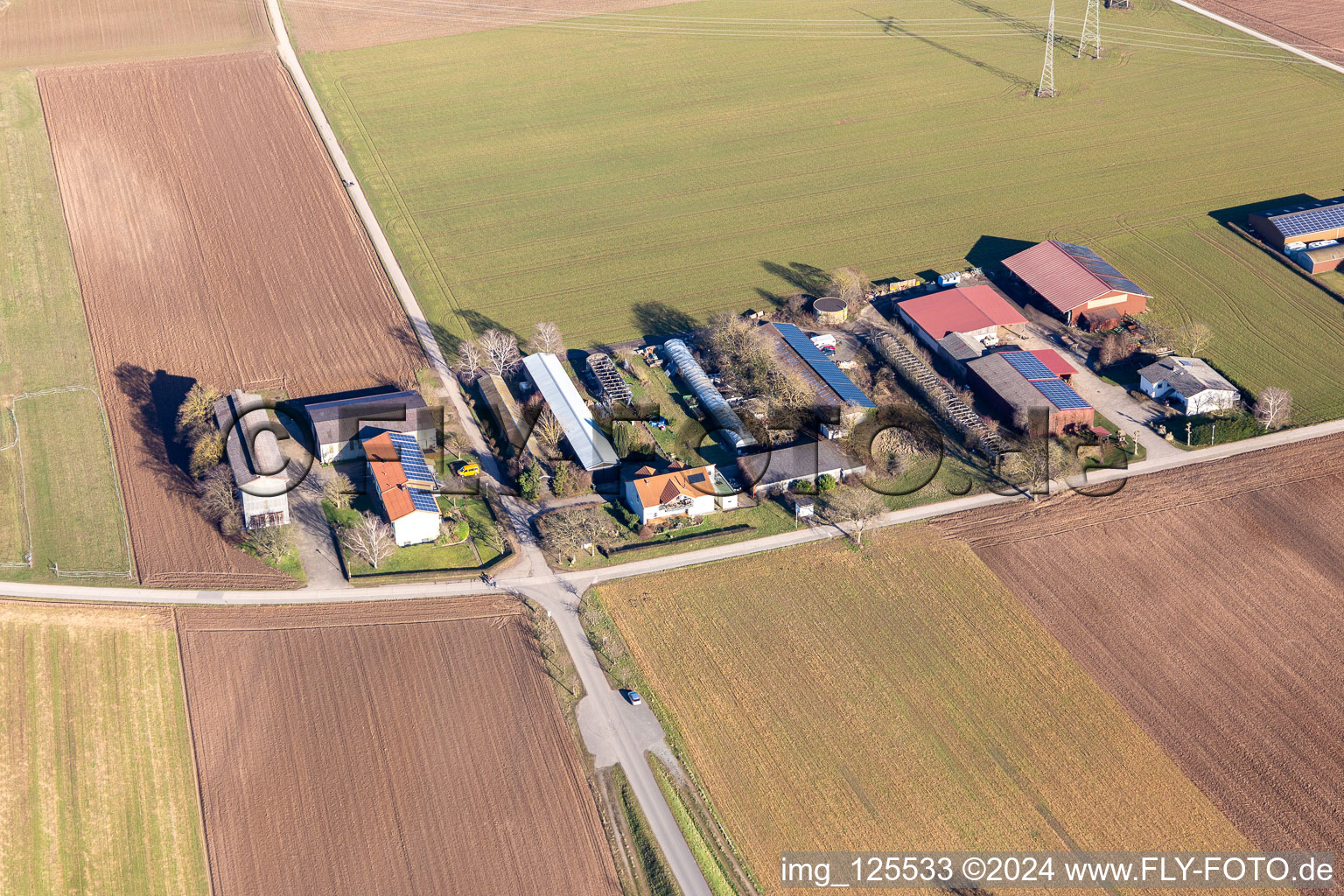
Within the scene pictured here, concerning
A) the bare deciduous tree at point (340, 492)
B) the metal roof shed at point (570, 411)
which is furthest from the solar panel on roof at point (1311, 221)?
the bare deciduous tree at point (340, 492)

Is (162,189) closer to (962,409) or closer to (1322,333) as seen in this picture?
(962,409)

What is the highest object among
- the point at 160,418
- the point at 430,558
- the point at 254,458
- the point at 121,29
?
the point at 121,29

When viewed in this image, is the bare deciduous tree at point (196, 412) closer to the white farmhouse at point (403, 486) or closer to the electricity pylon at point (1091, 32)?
the white farmhouse at point (403, 486)

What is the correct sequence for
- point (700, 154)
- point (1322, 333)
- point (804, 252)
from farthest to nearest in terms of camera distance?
point (700, 154) < point (804, 252) < point (1322, 333)

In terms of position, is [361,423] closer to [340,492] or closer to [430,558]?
[340,492]

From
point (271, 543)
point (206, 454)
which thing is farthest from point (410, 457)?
point (206, 454)

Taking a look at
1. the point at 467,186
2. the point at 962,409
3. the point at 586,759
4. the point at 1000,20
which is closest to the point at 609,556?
the point at 586,759

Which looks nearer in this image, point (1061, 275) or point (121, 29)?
point (1061, 275)
